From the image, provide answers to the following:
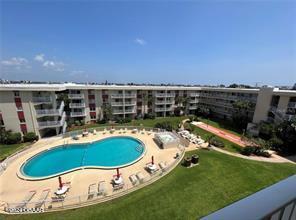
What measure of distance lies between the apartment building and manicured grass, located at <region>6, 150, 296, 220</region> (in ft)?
49.2

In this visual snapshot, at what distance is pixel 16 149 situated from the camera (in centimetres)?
2428

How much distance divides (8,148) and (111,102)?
2152 centimetres

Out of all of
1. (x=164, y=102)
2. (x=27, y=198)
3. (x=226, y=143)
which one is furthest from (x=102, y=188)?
(x=164, y=102)

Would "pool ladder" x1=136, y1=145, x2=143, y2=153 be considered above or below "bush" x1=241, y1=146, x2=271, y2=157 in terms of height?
below

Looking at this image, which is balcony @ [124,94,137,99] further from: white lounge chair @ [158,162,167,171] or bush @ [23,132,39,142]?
white lounge chair @ [158,162,167,171]

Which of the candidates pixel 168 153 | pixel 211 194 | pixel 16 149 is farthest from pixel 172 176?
pixel 16 149

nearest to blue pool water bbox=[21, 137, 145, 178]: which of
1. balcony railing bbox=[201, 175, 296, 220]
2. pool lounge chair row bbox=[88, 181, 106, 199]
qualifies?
pool lounge chair row bbox=[88, 181, 106, 199]

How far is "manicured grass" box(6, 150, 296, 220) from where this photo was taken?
13.2 metres

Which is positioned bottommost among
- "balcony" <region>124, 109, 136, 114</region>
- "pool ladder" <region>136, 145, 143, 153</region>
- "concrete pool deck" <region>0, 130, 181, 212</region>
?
"pool ladder" <region>136, 145, 143, 153</region>

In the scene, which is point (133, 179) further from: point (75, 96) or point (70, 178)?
point (75, 96)

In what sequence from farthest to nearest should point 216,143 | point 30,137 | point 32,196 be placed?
1. point 30,137
2. point 216,143
3. point 32,196

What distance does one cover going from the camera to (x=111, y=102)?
4066 cm

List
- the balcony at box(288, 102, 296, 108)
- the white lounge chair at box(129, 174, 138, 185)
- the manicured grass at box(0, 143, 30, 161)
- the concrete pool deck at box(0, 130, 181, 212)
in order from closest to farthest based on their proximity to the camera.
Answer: the concrete pool deck at box(0, 130, 181, 212), the white lounge chair at box(129, 174, 138, 185), the manicured grass at box(0, 143, 30, 161), the balcony at box(288, 102, 296, 108)

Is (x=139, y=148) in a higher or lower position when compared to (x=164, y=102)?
lower
